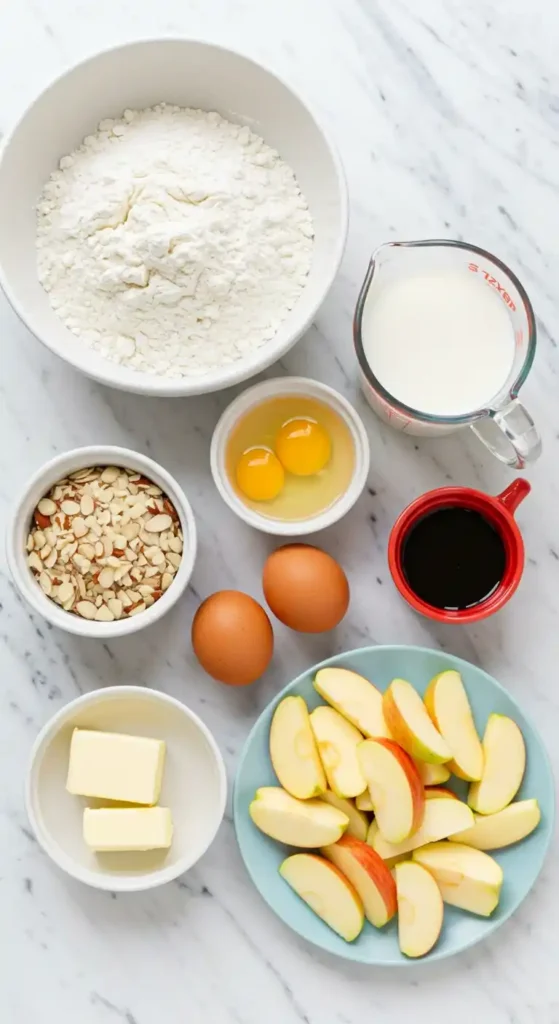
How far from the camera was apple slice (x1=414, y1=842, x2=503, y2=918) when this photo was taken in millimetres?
1128

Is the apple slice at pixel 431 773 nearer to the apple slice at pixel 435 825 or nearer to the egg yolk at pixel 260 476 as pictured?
the apple slice at pixel 435 825

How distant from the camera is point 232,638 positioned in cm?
110

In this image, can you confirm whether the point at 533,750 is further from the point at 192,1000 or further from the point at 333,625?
the point at 192,1000

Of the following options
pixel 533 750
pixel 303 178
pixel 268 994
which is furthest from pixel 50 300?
pixel 268 994

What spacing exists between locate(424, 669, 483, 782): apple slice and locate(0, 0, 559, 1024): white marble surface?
0.35 ft

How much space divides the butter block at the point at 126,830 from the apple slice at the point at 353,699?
0.84 ft

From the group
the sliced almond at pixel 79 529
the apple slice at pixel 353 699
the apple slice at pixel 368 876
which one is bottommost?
the apple slice at pixel 368 876

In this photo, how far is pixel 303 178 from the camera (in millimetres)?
1113

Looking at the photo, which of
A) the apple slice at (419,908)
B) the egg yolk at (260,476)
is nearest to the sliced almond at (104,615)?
the egg yolk at (260,476)

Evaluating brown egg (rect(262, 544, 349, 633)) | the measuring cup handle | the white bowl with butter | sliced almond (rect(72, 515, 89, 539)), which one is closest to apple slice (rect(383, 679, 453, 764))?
brown egg (rect(262, 544, 349, 633))

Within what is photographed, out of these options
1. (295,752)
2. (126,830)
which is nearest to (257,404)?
(295,752)

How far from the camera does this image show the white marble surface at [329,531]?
3.97 ft

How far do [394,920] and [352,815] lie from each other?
5.9 inches

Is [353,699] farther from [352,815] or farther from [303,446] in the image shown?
[303,446]
